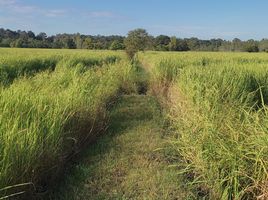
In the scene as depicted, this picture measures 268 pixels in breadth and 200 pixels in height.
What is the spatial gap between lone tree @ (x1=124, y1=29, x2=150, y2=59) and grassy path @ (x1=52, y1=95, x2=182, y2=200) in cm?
3716

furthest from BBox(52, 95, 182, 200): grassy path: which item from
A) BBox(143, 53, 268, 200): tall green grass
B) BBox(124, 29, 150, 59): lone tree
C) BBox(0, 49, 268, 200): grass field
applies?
BBox(124, 29, 150, 59): lone tree

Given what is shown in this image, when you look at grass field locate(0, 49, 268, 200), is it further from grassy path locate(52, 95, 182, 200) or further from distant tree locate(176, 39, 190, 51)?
distant tree locate(176, 39, 190, 51)

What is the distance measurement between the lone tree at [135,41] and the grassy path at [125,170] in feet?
122

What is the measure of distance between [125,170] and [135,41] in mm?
47203

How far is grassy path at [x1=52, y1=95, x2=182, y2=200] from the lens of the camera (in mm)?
4730

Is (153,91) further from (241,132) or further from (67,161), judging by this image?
(241,132)

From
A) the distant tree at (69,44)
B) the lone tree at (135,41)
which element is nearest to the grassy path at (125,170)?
the lone tree at (135,41)

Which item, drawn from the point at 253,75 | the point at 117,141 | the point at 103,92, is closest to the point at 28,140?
the point at 117,141

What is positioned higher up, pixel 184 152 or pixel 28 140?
pixel 28 140

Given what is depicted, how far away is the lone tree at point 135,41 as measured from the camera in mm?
47875

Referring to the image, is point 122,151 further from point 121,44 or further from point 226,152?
point 121,44

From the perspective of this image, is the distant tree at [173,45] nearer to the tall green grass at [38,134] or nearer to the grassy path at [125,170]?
the grassy path at [125,170]

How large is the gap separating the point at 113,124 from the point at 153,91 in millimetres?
6456

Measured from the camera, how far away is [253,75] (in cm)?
959
